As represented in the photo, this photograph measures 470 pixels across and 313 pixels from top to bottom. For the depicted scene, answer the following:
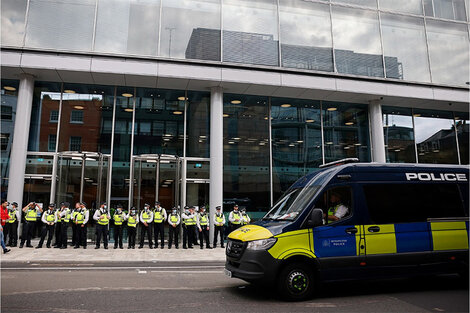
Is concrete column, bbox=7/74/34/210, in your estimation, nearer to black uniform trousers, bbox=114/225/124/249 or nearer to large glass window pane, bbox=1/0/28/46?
large glass window pane, bbox=1/0/28/46

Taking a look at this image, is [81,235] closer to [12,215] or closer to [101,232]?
[101,232]

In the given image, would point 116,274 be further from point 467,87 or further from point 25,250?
point 467,87

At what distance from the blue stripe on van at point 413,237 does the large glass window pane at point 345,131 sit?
1073cm

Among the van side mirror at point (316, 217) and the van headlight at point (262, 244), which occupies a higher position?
the van side mirror at point (316, 217)

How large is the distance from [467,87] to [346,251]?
16.2m

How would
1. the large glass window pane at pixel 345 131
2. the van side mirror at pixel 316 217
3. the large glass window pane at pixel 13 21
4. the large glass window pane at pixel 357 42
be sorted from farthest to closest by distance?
the large glass window pane at pixel 345 131
the large glass window pane at pixel 357 42
the large glass window pane at pixel 13 21
the van side mirror at pixel 316 217

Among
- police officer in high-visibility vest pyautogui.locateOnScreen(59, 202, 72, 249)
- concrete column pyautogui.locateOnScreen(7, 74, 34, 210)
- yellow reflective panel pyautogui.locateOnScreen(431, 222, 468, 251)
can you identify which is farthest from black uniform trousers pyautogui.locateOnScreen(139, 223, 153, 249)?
yellow reflective panel pyautogui.locateOnScreen(431, 222, 468, 251)

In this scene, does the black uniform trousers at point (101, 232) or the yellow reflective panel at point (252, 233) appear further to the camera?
the black uniform trousers at point (101, 232)

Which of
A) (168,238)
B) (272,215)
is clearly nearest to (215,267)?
(272,215)

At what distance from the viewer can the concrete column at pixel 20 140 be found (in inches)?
571

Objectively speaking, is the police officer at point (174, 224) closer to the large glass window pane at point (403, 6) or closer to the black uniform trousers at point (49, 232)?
the black uniform trousers at point (49, 232)

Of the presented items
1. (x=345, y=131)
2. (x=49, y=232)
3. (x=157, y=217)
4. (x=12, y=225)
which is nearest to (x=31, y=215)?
(x=12, y=225)

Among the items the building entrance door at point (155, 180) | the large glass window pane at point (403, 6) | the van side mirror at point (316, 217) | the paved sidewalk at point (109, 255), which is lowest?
the paved sidewalk at point (109, 255)

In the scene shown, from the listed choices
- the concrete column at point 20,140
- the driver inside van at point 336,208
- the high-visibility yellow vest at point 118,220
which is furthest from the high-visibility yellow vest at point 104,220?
the driver inside van at point 336,208
